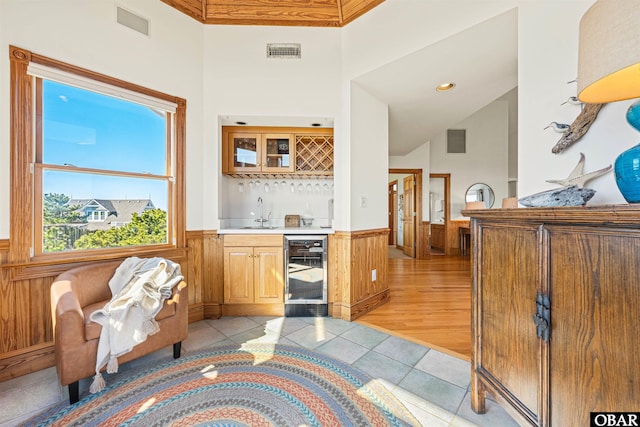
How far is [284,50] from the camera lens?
2.81 m

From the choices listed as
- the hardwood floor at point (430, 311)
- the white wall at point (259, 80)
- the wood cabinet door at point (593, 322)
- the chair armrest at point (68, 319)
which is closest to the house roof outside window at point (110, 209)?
the white wall at point (259, 80)

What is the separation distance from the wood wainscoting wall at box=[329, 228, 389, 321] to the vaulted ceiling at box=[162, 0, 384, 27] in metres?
2.34

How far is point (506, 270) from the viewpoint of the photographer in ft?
3.94

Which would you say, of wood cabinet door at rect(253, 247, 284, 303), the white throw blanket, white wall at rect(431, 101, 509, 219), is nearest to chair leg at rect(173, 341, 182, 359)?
the white throw blanket

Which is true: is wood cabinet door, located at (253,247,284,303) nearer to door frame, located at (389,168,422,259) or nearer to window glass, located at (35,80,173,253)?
window glass, located at (35,80,173,253)

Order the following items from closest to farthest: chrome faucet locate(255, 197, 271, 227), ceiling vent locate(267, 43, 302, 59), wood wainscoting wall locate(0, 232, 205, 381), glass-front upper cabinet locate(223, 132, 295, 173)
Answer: wood wainscoting wall locate(0, 232, 205, 381)
ceiling vent locate(267, 43, 302, 59)
glass-front upper cabinet locate(223, 132, 295, 173)
chrome faucet locate(255, 197, 271, 227)

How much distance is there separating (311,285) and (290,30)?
9.27ft

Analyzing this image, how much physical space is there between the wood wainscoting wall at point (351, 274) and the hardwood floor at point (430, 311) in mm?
155

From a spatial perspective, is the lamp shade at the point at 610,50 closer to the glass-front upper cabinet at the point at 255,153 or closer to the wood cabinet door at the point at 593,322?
the wood cabinet door at the point at 593,322

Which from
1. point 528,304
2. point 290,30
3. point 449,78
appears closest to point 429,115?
point 449,78

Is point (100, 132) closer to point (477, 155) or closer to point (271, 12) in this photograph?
point (271, 12)

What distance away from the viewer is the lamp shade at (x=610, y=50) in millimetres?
632

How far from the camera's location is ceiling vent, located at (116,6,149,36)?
226cm

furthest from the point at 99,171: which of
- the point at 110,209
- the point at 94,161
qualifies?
the point at 110,209
